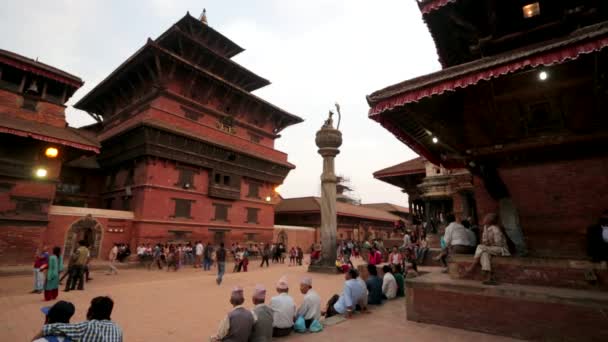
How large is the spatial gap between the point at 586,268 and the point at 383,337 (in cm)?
334

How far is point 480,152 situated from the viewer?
20.2 feet

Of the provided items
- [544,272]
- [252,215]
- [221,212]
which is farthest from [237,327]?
[252,215]

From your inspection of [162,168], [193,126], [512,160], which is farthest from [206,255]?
[512,160]

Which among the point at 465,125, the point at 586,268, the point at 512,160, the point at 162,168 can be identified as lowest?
the point at 586,268

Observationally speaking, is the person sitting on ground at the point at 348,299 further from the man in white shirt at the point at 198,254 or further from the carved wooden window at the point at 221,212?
the carved wooden window at the point at 221,212

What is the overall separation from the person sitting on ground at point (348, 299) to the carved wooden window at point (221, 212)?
18.3 meters

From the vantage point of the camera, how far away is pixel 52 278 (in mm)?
8562

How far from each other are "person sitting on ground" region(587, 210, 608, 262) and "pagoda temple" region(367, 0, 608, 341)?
17 cm

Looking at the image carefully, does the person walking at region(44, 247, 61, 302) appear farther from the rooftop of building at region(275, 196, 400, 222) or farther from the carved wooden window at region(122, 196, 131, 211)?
the rooftop of building at region(275, 196, 400, 222)

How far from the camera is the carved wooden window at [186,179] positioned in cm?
2114

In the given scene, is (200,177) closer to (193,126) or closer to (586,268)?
(193,126)

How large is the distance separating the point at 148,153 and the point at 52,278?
38.7 feet

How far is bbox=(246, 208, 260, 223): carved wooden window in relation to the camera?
1022 inches

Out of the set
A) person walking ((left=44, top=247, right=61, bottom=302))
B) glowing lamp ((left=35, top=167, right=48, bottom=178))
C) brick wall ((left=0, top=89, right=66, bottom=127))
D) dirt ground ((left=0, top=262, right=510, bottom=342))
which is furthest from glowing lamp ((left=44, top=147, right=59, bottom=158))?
person walking ((left=44, top=247, right=61, bottom=302))
